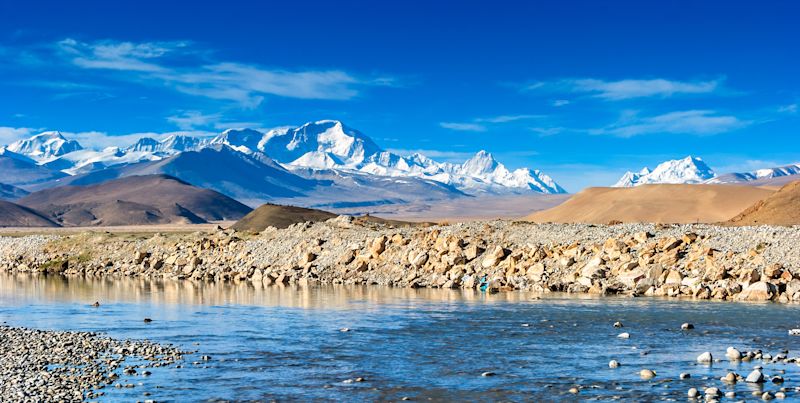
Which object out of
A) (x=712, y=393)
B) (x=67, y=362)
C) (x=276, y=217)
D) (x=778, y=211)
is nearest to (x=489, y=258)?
(x=67, y=362)

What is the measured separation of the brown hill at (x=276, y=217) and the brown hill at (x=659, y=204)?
103 feet

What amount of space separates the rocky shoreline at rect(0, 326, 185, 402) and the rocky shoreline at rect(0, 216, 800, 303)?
2446 cm

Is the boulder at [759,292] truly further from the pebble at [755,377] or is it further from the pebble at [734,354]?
the pebble at [755,377]

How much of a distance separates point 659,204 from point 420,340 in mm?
92615

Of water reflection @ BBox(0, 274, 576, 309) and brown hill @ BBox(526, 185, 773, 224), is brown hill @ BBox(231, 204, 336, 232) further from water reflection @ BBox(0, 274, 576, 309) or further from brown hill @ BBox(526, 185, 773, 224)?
water reflection @ BBox(0, 274, 576, 309)

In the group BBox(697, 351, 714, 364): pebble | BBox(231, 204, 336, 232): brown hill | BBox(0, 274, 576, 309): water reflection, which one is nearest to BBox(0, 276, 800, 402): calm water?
BBox(0, 274, 576, 309): water reflection

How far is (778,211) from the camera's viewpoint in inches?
2955

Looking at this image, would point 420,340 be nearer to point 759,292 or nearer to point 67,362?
point 67,362

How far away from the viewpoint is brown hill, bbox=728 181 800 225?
2849 inches

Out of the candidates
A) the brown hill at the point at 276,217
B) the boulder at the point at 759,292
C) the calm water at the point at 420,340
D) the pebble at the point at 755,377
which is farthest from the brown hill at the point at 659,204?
the pebble at the point at 755,377

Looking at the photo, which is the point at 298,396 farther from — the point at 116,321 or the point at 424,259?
the point at 424,259

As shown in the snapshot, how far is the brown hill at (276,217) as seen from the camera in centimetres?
9699

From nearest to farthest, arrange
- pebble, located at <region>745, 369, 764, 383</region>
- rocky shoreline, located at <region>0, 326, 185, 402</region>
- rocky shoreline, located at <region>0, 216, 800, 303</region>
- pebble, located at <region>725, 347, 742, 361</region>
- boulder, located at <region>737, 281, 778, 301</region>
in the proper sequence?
rocky shoreline, located at <region>0, 326, 185, 402</region>, pebble, located at <region>745, 369, 764, 383</region>, pebble, located at <region>725, 347, 742, 361</region>, boulder, located at <region>737, 281, 778, 301</region>, rocky shoreline, located at <region>0, 216, 800, 303</region>

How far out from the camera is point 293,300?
4281cm
